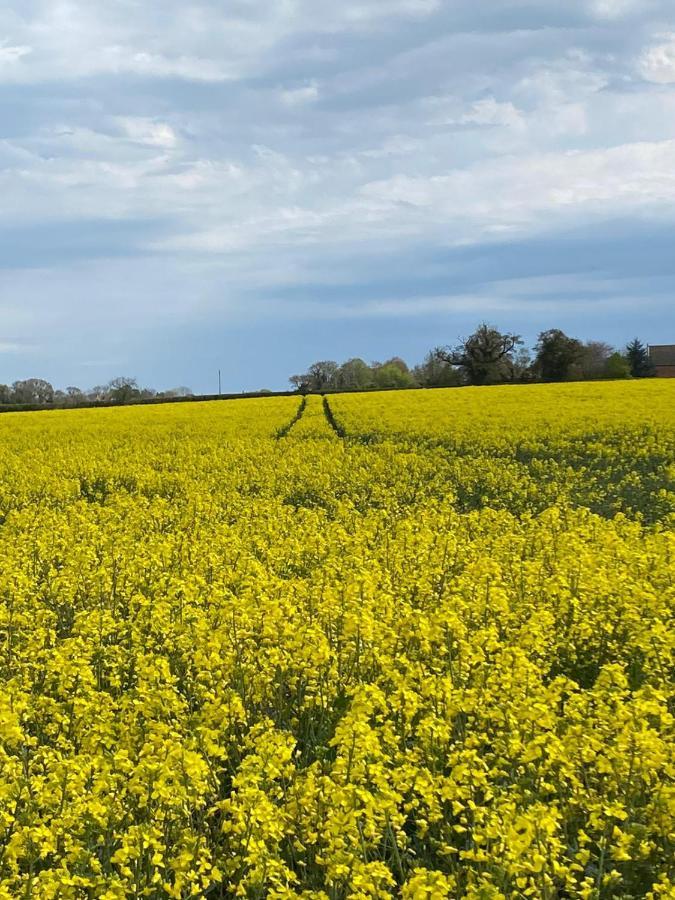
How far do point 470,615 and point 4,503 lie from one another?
591 inches

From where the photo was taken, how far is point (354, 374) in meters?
137

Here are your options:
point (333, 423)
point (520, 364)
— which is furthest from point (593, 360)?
point (333, 423)

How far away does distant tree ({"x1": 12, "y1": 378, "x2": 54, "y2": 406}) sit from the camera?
13025 centimetres

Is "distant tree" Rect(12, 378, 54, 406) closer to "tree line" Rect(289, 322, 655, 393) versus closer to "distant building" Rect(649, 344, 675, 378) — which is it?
"tree line" Rect(289, 322, 655, 393)

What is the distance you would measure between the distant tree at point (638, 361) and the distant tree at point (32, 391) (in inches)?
3454

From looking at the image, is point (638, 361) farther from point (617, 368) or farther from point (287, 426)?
point (287, 426)

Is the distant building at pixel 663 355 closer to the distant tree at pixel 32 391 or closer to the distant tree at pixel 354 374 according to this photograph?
the distant tree at pixel 354 374

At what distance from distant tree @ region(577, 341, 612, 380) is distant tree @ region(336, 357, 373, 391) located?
1388 inches

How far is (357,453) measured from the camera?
25391 mm

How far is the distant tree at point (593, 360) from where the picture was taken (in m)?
94.1

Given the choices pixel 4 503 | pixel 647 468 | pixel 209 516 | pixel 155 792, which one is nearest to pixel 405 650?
pixel 155 792

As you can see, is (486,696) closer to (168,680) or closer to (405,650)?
(405,650)

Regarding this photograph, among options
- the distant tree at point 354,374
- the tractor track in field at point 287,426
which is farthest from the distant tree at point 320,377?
the tractor track in field at point 287,426

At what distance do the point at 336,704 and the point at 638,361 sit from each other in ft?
329
